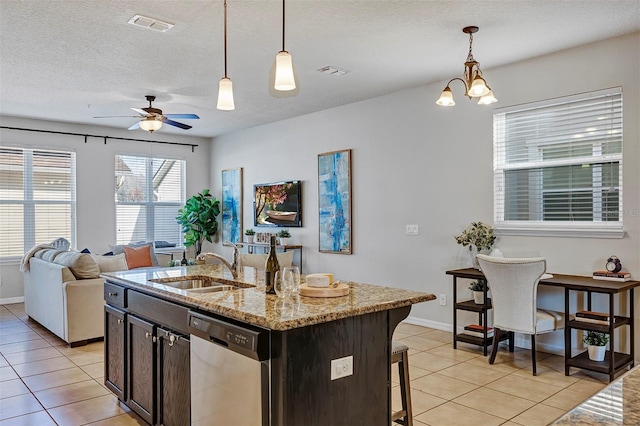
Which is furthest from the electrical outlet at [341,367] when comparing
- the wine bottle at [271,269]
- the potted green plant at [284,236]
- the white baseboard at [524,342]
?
the potted green plant at [284,236]

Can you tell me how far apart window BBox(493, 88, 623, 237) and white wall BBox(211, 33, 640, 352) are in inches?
3.4

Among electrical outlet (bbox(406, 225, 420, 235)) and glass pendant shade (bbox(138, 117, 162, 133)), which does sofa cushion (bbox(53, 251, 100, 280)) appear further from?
electrical outlet (bbox(406, 225, 420, 235))

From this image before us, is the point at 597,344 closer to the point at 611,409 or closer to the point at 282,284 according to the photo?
the point at 282,284

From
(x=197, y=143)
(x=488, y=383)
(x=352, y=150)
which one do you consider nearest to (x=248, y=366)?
(x=488, y=383)

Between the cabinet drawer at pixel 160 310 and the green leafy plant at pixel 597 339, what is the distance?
10.4 ft

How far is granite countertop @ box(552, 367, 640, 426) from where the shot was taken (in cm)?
83

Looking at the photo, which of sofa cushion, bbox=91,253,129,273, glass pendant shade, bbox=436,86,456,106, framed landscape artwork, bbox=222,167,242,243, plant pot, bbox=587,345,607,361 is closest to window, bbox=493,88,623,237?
plant pot, bbox=587,345,607,361

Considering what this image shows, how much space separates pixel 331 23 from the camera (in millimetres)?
3684

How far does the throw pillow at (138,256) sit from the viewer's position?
7.04 metres

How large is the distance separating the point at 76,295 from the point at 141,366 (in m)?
2.29

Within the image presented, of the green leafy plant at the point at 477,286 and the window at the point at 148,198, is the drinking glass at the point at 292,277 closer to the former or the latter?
the green leafy plant at the point at 477,286

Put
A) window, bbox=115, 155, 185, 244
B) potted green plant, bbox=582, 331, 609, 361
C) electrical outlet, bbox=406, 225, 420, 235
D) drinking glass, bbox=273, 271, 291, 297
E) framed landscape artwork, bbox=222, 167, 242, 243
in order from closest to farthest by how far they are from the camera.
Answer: drinking glass, bbox=273, 271, 291, 297 → potted green plant, bbox=582, 331, 609, 361 → electrical outlet, bbox=406, 225, 420, 235 → window, bbox=115, 155, 185, 244 → framed landscape artwork, bbox=222, 167, 242, 243

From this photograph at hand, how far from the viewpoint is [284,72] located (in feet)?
7.51

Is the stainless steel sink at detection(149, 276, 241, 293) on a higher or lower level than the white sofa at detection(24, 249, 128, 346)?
higher
